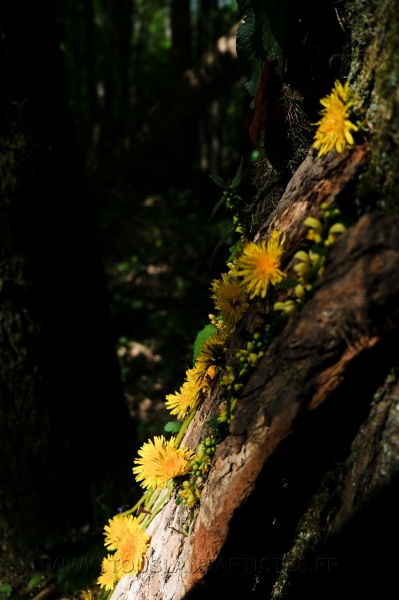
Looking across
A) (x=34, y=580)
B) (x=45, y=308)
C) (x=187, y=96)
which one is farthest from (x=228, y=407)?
(x=187, y=96)

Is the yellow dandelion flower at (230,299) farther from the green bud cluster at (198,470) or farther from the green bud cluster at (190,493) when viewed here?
the green bud cluster at (190,493)

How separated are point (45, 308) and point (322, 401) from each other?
5.42 feet

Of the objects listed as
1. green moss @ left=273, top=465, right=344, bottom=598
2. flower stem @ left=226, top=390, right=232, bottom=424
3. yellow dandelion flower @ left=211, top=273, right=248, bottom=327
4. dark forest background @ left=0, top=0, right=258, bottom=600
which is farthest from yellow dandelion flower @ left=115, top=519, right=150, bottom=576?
dark forest background @ left=0, top=0, right=258, bottom=600

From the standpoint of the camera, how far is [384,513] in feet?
3.51

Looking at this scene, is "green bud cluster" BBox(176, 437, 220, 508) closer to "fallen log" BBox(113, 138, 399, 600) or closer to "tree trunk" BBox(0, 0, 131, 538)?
"fallen log" BBox(113, 138, 399, 600)

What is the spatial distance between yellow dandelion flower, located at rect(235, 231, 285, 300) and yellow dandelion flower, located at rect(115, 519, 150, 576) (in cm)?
85

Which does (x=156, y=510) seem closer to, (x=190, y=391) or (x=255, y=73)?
(x=190, y=391)

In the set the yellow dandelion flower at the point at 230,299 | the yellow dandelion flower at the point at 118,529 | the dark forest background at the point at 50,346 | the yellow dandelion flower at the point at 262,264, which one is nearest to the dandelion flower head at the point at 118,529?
the yellow dandelion flower at the point at 118,529

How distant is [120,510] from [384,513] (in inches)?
66.2

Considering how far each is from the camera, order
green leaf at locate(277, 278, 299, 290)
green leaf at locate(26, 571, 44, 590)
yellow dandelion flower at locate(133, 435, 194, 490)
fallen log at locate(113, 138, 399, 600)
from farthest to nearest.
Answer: green leaf at locate(26, 571, 44, 590), yellow dandelion flower at locate(133, 435, 194, 490), green leaf at locate(277, 278, 299, 290), fallen log at locate(113, 138, 399, 600)

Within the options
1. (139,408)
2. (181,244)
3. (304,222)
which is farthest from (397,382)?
(181,244)

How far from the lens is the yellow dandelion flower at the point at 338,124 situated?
1.11m

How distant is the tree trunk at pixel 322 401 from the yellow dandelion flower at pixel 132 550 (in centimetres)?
8

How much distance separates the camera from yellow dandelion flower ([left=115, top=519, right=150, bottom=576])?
1481mm
